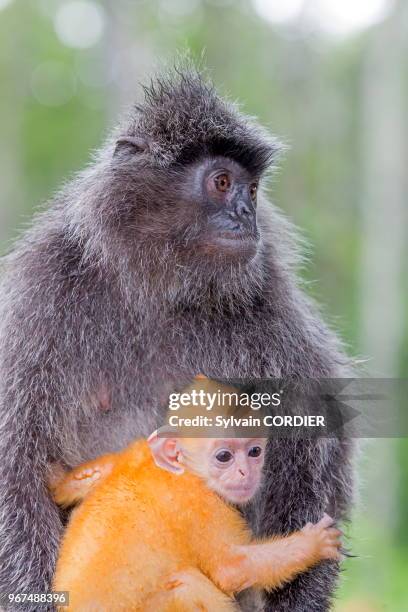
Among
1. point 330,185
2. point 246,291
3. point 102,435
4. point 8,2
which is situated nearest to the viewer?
point 102,435

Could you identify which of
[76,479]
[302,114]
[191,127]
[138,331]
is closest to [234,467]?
[76,479]

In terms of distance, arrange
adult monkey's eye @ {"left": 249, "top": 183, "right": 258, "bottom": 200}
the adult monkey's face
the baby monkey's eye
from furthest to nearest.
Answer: adult monkey's eye @ {"left": 249, "top": 183, "right": 258, "bottom": 200} → the adult monkey's face → the baby monkey's eye

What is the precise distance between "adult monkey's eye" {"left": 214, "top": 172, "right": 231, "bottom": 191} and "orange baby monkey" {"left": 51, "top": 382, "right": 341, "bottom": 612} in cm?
116

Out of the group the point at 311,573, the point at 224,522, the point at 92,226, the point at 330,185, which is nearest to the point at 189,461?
the point at 224,522

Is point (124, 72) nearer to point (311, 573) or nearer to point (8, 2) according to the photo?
point (311, 573)

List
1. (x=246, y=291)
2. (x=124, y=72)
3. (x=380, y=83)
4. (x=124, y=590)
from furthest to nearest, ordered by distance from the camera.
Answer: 1. (x=380, y=83)
2. (x=124, y=72)
3. (x=246, y=291)
4. (x=124, y=590)

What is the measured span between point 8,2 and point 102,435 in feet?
64.6

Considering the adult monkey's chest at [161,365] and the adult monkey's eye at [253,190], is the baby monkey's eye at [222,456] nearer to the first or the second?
the adult monkey's chest at [161,365]

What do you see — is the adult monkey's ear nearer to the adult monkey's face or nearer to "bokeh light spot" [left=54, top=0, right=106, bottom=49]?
the adult monkey's face

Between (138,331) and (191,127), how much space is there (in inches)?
35.7

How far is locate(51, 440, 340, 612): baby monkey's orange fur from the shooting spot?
2908mm

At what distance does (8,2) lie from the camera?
68.3 feet

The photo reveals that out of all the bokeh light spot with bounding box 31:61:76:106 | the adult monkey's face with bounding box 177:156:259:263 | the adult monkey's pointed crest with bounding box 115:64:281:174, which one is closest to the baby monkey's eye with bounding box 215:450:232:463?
the adult monkey's face with bounding box 177:156:259:263

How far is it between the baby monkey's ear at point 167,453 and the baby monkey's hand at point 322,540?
601mm
